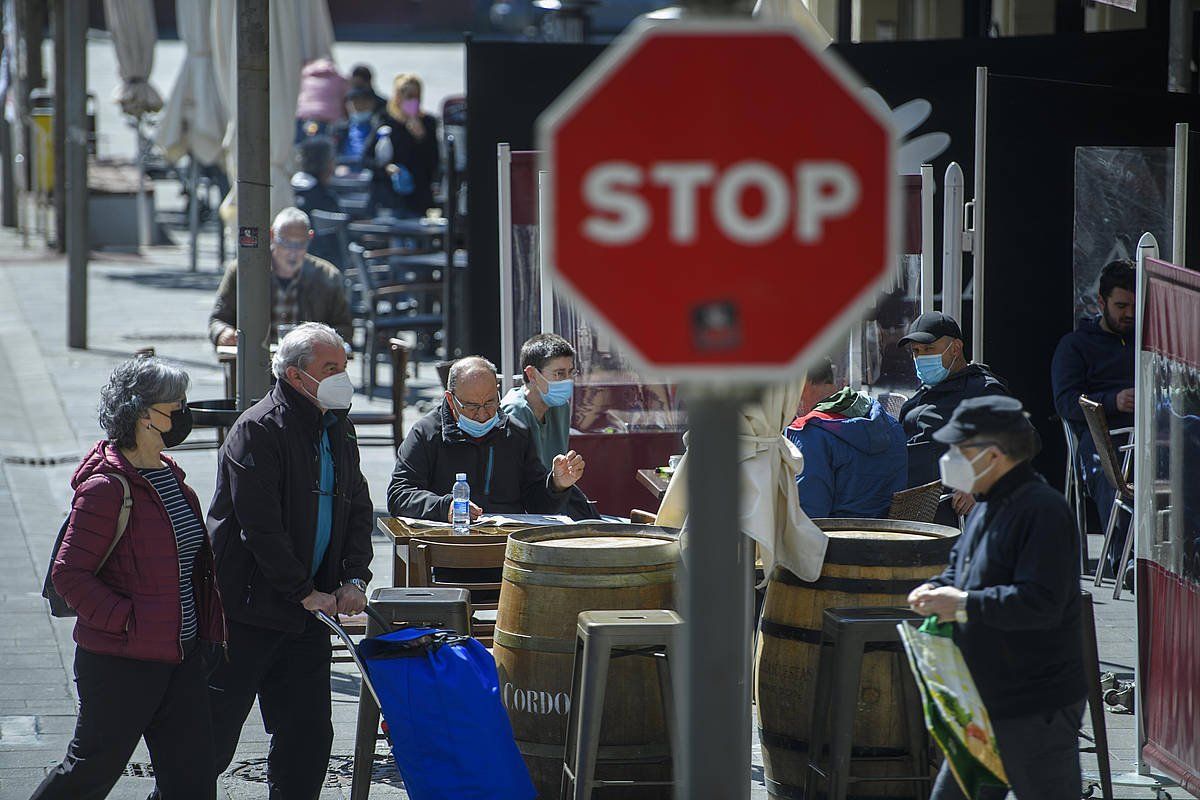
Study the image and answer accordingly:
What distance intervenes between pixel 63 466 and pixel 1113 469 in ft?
26.5

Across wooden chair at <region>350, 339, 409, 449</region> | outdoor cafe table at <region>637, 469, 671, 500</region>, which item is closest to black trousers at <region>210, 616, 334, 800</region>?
outdoor cafe table at <region>637, 469, 671, 500</region>

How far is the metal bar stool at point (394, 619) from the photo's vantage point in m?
5.73

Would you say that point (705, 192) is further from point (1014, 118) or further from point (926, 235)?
point (1014, 118)

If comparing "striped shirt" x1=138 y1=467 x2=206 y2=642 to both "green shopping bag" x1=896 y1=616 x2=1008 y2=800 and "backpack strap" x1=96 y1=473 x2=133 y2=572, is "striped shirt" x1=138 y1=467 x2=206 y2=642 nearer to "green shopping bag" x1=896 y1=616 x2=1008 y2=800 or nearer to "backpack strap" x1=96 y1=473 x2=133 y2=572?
"backpack strap" x1=96 y1=473 x2=133 y2=572

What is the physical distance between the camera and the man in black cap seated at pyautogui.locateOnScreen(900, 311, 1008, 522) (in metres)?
7.81

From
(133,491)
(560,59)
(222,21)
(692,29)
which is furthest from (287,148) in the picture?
(692,29)

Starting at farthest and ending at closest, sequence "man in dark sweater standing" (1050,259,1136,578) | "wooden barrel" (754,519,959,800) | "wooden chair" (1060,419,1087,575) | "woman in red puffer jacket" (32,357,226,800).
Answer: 1. "wooden chair" (1060,419,1087,575)
2. "man in dark sweater standing" (1050,259,1136,578)
3. "wooden barrel" (754,519,959,800)
4. "woman in red puffer jacket" (32,357,226,800)

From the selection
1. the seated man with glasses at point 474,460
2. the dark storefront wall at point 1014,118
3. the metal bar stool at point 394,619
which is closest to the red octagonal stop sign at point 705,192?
the metal bar stool at point 394,619

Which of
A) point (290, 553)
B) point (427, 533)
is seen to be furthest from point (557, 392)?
point (290, 553)

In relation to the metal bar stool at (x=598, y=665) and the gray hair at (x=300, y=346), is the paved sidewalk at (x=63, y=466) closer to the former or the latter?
the metal bar stool at (x=598, y=665)

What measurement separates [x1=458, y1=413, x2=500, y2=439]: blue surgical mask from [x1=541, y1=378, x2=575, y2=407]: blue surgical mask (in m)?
0.53

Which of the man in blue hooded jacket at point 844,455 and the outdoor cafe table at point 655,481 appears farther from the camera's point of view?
the outdoor cafe table at point 655,481

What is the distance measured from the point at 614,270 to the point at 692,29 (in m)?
0.37

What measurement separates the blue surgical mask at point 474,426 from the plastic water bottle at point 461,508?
0.27 meters
